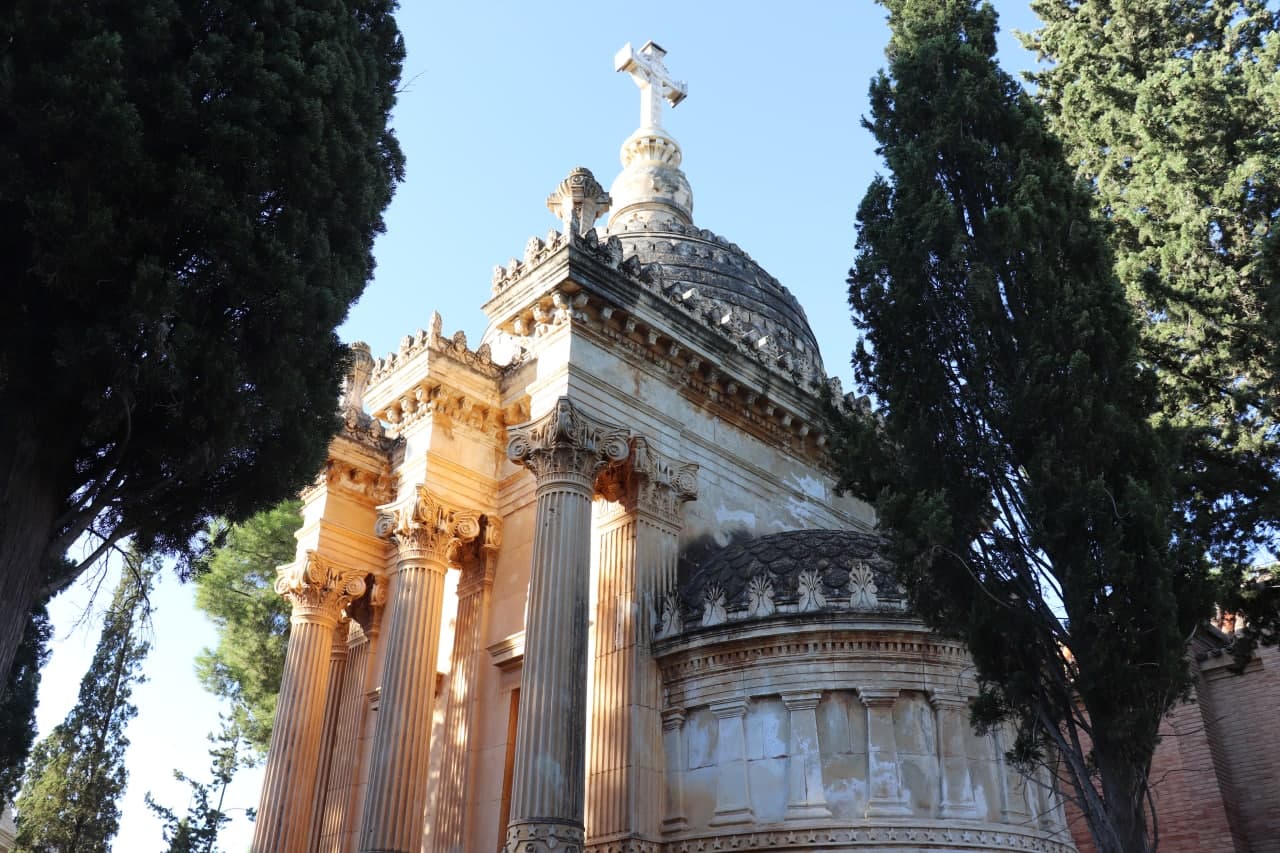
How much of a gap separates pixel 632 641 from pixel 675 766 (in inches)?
66.2

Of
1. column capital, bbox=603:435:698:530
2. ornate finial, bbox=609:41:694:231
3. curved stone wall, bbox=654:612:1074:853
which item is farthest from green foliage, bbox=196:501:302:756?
curved stone wall, bbox=654:612:1074:853

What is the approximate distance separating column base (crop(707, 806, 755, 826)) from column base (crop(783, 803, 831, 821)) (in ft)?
1.49

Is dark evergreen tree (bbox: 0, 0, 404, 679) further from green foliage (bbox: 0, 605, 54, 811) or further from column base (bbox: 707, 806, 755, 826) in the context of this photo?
green foliage (bbox: 0, 605, 54, 811)

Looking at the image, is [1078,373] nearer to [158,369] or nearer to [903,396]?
[903,396]

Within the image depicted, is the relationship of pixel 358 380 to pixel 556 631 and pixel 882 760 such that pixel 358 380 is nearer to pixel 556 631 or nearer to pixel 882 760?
pixel 556 631

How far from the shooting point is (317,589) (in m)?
18.3

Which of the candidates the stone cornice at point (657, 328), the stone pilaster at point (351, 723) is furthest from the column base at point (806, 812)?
the stone pilaster at point (351, 723)

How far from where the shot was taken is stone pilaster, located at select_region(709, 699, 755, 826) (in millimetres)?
13680

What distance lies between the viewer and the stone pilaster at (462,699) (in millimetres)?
15391

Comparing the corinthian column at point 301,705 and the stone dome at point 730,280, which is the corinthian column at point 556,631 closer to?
the corinthian column at point 301,705

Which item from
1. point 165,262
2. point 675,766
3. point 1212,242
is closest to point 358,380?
point 675,766

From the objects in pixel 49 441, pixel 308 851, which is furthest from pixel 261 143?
pixel 308 851

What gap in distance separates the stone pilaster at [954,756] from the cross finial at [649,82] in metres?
17.9

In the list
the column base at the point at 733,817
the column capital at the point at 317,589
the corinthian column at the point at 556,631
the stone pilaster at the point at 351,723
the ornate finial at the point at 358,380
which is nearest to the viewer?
the corinthian column at the point at 556,631
